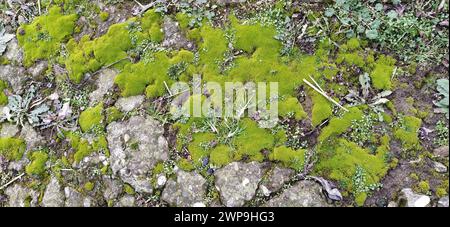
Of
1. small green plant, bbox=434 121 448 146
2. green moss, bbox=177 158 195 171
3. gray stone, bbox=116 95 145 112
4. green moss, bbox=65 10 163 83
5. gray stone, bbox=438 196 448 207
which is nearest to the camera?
gray stone, bbox=438 196 448 207

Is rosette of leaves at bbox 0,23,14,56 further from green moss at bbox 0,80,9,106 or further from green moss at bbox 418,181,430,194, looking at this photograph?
green moss at bbox 418,181,430,194

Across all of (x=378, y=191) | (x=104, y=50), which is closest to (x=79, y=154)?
(x=104, y=50)

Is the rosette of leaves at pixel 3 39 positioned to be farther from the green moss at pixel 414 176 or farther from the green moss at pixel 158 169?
the green moss at pixel 414 176

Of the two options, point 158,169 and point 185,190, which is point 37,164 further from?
point 185,190

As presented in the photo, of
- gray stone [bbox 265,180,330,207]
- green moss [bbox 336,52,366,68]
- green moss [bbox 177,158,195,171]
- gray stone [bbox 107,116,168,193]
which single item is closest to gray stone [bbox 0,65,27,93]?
gray stone [bbox 107,116,168,193]

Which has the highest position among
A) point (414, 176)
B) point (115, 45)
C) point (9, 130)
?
point (115, 45)

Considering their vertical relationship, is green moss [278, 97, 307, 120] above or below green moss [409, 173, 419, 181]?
Answer: above

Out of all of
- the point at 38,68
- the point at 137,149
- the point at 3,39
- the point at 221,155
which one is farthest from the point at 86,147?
the point at 3,39
